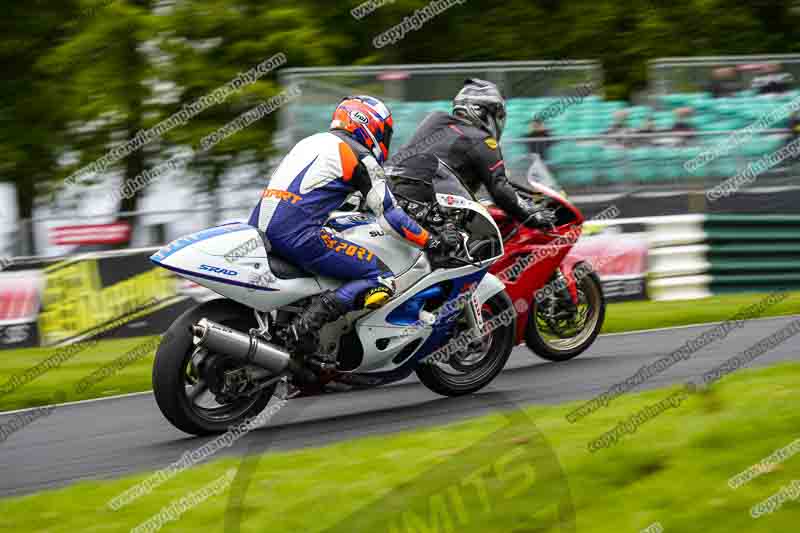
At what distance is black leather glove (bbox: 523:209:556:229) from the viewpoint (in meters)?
8.71

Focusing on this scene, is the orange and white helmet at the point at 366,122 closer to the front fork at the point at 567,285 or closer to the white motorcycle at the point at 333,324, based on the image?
the white motorcycle at the point at 333,324

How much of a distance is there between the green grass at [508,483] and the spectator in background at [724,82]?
950 centimetres

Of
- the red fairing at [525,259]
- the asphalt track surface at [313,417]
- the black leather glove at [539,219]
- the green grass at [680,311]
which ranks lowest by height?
the green grass at [680,311]

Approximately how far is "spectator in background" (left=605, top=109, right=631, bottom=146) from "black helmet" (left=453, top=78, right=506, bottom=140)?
5.87 metres

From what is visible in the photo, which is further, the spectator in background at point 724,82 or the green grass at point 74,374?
the spectator in background at point 724,82

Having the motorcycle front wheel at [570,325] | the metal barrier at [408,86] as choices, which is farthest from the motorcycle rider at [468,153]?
the metal barrier at [408,86]

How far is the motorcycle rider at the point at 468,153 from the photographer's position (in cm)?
850

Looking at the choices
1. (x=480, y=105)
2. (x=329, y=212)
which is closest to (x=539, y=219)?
(x=480, y=105)

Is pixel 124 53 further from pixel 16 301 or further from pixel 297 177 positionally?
pixel 297 177

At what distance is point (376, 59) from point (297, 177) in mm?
13612

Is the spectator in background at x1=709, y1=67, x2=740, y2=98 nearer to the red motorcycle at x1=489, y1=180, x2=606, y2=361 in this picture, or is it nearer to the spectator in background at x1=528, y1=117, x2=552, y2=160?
the spectator in background at x1=528, y1=117, x2=552, y2=160

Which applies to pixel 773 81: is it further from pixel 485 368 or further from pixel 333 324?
pixel 333 324

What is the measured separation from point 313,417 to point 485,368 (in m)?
1.23

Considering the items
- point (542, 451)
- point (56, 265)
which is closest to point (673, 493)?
point (542, 451)
